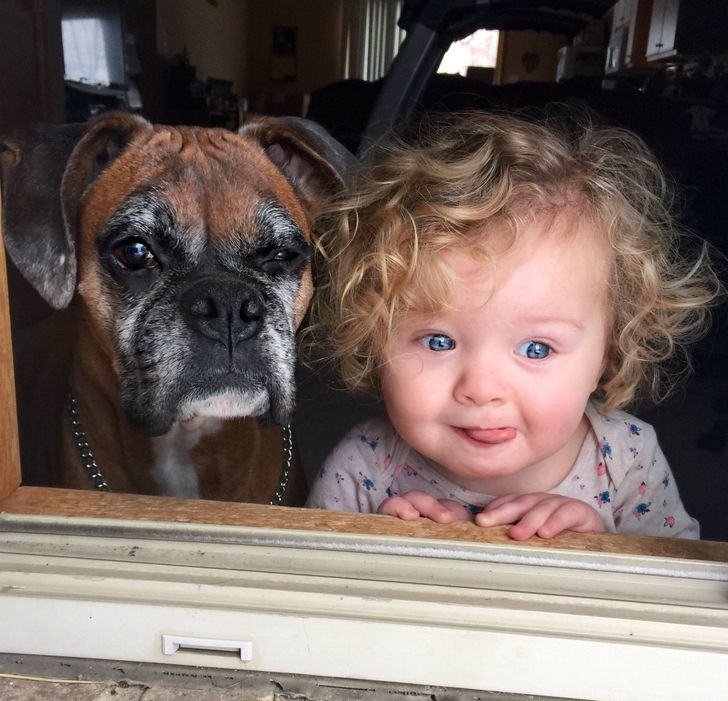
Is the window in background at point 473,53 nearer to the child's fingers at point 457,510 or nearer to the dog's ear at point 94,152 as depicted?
the dog's ear at point 94,152

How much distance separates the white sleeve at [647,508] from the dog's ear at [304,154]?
0.88m

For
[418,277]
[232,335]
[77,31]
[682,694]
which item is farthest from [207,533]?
[77,31]

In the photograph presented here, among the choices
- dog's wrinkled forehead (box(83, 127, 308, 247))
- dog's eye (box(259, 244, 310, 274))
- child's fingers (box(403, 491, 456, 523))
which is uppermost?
dog's wrinkled forehead (box(83, 127, 308, 247))

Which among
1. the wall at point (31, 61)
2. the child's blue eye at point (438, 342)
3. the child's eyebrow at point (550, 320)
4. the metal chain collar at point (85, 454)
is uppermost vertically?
the wall at point (31, 61)

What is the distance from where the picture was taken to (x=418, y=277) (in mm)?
1387

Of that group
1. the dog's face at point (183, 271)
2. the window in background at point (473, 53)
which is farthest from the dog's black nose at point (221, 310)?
the window in background at point (473, 53)

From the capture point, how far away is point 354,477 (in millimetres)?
1677

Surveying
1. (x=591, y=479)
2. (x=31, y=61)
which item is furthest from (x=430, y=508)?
(x=31, y=61)

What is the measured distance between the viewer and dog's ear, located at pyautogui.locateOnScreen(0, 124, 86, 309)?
1.51 m

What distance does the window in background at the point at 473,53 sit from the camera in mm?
1919

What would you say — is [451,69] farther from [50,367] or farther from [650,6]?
[50,367]

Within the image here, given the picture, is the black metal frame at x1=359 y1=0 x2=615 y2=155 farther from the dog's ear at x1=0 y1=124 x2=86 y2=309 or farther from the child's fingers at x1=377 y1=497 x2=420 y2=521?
the child's fingers at x1=377 y1=497 x2=420 y2=521

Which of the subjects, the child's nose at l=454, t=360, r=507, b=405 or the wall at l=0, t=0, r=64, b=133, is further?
the wall at l=0, t=0, r=64, b=133

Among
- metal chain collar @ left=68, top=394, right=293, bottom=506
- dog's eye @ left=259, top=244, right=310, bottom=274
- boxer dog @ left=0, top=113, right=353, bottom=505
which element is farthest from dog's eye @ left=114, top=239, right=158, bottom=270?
metal chain collar @ left=68, top=394, right=293, bottom=506
